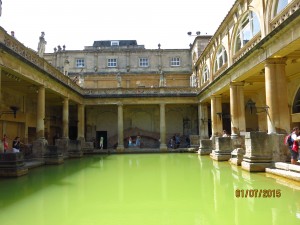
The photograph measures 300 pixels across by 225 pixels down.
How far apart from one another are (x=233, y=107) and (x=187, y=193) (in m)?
10.7

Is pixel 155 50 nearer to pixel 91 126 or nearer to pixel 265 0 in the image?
pixel 91 126

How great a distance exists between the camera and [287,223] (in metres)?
4.93

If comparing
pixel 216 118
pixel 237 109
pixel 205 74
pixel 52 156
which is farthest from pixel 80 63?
pixel 237 109

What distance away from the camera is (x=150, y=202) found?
6.70 m

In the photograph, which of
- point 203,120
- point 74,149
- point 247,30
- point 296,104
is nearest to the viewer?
point 247,30

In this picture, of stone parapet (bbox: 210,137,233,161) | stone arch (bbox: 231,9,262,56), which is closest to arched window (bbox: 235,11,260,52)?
stone arch (bbox: 231,9,262,56)

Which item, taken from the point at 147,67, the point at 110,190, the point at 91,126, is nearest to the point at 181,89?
the point at 147,67

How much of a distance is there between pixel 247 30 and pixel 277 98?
17.0ft

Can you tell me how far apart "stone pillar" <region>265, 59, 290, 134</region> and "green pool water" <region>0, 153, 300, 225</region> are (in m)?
2.79

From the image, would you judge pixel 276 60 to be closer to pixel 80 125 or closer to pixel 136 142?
pixel 80 125

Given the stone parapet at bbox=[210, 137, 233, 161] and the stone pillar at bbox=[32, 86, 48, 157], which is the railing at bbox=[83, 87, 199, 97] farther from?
the stone parapet at bbox=[210, 137, 233, 161]

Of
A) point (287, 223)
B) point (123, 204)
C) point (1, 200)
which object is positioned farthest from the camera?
point (1, 200)

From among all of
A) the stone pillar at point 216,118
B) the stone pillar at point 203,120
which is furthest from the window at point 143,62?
the stone pillar at point 216,118

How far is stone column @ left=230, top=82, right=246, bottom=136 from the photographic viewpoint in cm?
1702
